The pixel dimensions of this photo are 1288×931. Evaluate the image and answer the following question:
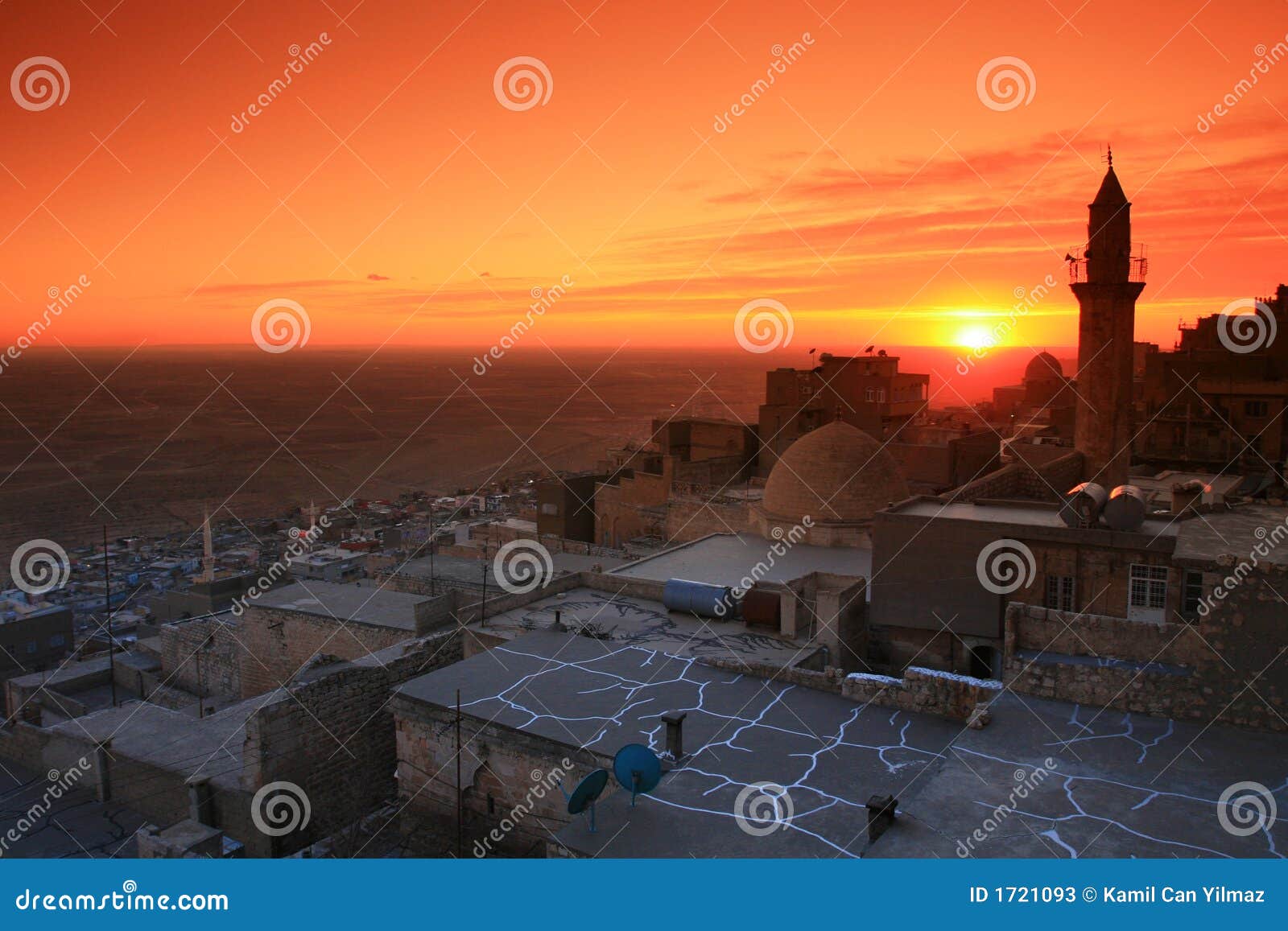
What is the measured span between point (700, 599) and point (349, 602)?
27.3 ft

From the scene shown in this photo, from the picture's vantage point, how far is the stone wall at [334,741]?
474 inches

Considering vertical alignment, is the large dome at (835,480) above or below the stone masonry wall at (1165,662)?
above

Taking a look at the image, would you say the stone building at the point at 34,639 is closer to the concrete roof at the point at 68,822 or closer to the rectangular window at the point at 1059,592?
the concrete roof at the point at 68,822

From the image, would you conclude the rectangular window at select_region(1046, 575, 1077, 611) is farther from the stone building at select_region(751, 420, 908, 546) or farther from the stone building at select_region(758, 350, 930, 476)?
the stone building at select_region(758, 350, 930, 476)

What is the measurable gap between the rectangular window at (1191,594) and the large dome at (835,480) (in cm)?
1029

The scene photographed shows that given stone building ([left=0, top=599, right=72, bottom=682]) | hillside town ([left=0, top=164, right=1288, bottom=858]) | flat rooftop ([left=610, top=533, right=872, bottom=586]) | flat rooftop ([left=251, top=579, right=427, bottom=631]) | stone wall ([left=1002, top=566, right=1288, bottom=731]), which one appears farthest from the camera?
stone building ([left=0, top=599, right=72, bottom=682])

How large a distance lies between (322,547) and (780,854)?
29153 mm

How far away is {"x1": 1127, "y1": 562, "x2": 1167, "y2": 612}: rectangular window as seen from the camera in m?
12.5

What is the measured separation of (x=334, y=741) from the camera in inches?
505

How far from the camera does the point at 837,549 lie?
71.0 feet

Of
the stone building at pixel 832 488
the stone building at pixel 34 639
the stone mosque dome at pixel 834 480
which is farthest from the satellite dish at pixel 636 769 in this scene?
the stone building at pixel 34 639

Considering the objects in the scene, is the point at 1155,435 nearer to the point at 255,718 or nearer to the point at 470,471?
the point at 255,718

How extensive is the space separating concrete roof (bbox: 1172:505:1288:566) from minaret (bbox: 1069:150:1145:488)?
10.4m

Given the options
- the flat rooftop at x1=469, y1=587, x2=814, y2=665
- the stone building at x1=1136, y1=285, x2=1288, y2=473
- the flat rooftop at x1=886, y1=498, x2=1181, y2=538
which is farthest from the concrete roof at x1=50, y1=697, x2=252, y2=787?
the stone building at x1=1136, y1=285, x2=1288, y2=473
